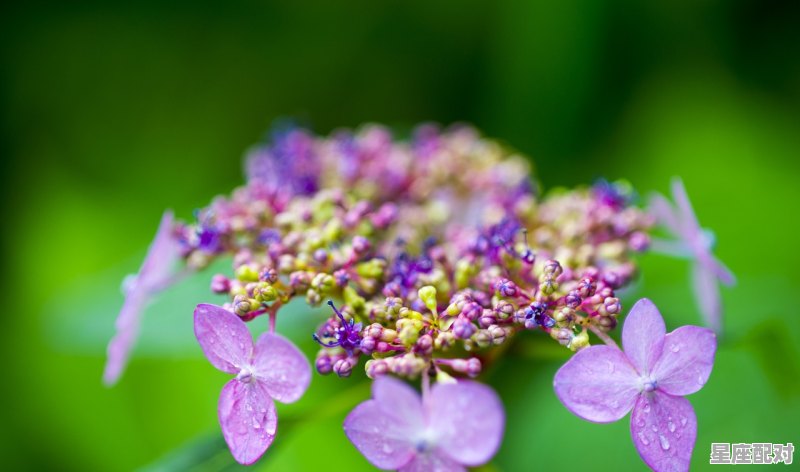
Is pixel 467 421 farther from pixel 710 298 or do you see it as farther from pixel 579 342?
pixel 710 298

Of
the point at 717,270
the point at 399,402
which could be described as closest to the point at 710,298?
the point at 717,270

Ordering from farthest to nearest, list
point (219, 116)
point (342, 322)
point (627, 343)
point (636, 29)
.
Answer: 1. point (219, 116)
2. point (636, 29)
3. point (342, 322)
4. point (627, 343)

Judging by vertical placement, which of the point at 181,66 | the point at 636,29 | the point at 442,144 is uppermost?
the point at 636,29

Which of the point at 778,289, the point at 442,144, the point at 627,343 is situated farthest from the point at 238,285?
the point at 778,289

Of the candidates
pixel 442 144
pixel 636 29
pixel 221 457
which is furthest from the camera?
pixel 636 29

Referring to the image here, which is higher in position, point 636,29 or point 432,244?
point 636,29

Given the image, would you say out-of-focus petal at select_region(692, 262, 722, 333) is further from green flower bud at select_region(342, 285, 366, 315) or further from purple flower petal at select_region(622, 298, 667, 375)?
green flower bud at select_region(342, 285, 366, 315)

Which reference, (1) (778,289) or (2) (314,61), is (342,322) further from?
(2) (314,61)

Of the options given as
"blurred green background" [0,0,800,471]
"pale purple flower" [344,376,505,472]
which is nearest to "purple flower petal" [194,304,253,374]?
"pale purple flower" [344,376,505,472]
